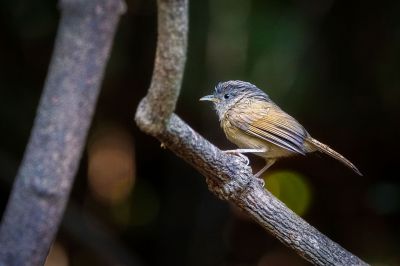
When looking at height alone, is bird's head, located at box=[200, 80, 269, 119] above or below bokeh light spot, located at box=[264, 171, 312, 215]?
above

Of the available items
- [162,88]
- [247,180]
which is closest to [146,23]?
[247,180]

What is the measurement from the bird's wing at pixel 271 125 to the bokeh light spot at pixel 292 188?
71.4 inches

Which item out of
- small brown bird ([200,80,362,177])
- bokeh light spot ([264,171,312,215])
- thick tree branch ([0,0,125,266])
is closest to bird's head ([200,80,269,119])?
small brown bird ([200,80,362,177])

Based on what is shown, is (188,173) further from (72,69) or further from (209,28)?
(72,69)

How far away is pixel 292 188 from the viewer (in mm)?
6484

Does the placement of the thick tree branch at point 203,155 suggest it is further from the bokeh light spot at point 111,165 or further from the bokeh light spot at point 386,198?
the bokeh light spot at point 111,165

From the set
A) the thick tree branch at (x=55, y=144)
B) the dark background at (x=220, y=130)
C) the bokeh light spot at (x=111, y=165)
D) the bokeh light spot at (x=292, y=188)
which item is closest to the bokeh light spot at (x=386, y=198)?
the dark background at (x=220, y=130)

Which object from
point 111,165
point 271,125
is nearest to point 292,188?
point 111,165

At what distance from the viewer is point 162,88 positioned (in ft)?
8.25

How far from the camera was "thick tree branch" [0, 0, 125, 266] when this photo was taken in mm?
2227

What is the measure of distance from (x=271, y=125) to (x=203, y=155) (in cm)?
141

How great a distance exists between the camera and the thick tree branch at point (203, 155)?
91.0 inches

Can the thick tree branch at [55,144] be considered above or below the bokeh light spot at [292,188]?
above

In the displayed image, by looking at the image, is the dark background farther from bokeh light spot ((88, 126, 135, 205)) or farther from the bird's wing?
the bird's wing
